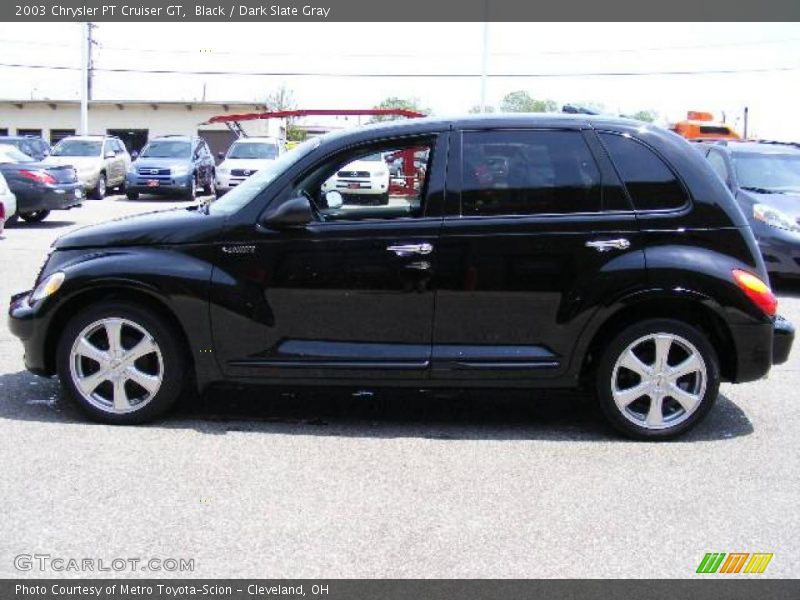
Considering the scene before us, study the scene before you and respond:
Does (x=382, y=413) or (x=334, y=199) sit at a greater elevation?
(x=334, y=199)

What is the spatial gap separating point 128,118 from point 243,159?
96.7 feet

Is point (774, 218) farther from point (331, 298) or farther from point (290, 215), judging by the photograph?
point (290, 215)

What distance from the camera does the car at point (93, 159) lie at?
24766mm

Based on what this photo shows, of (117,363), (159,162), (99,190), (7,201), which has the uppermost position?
(159,162)

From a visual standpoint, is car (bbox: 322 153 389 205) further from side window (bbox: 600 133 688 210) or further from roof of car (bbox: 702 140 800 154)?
roof of car (bbox: 702 140 800 154)

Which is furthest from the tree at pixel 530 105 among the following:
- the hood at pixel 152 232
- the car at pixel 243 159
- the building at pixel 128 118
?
the building at pixel 128 118

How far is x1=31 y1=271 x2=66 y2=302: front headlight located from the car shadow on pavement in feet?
2.42

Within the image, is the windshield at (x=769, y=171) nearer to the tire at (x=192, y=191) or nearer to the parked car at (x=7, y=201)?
the parked car at (x=7, y=201)

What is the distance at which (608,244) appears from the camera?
199 inches

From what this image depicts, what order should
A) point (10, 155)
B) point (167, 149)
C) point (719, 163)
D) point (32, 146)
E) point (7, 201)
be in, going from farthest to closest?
point (32, 146) < point (167, 149) < point (10, 155) < point (7, 201) < point (719, 163)

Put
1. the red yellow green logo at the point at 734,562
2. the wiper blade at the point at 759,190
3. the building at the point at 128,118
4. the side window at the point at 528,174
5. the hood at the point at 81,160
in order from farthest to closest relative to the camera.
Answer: the building at the point at 128,118 < the hood at the point at 81,160 < the wiper blade at the point at 759,190 < the side window at the point at 528,174 < the red yellow green logo at the point at 734,562

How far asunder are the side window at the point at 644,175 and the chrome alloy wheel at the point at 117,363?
9.54ft

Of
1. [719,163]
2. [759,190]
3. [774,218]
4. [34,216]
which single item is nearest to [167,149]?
[34,216]
